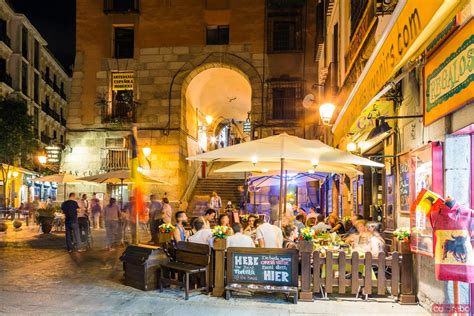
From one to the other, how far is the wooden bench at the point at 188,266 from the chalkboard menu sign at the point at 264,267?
18.6 inches

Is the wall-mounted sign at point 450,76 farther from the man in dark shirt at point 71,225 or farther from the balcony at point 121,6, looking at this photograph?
the balcony at point 121,6

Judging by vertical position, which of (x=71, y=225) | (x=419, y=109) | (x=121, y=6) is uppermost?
(x=121, y=6)

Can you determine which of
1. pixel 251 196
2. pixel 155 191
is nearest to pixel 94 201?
pixel 155 191

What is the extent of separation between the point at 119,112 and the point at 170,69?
3.70m

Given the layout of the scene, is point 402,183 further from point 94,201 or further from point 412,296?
point 94,201

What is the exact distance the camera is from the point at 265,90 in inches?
976

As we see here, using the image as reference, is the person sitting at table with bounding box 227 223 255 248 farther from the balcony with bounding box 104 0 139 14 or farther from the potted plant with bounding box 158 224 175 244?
the balcony with bounding box 104 0 139 14

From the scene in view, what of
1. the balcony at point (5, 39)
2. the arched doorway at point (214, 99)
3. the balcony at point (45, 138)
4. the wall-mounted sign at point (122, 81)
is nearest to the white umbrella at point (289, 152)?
the arched doorway at point (214, 99)

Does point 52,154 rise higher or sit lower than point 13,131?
lower

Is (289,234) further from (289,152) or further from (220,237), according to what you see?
(220,237)

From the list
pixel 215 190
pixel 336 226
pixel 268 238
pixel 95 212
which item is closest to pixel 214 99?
pixel 215 190

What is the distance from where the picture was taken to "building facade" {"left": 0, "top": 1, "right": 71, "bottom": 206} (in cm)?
3841

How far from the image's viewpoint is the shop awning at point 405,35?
10.8 ft

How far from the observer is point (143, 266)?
25.5ft
